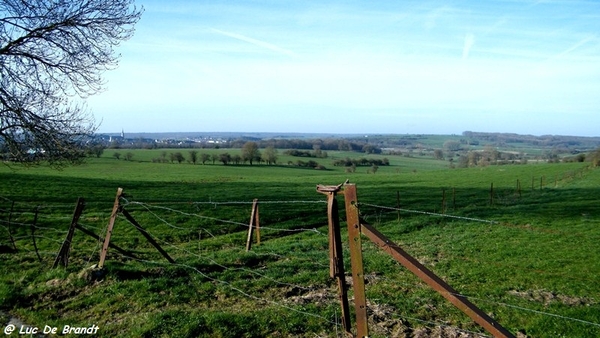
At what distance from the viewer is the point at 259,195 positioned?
117 feet

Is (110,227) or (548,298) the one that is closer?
(548,298)

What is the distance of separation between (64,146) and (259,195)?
1893 cm

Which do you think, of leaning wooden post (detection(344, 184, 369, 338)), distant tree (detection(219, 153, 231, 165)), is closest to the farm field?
leaning wooden post (detection(344, 184, 369, 338))

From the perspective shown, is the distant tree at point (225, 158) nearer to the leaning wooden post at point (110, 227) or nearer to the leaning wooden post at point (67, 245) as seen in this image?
the leaning wooden post at point (67, 245)

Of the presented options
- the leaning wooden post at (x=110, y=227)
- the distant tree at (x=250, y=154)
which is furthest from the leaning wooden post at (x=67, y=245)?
the distant tree at (x=250, y=154)

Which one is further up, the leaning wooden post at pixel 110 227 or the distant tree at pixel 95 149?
the distant tree at pixel 95 149

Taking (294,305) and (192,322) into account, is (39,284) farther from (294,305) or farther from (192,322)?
(294,305)

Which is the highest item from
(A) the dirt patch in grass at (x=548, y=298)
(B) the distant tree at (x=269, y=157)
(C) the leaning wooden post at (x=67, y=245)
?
(C) the leaning wooden post at (x=67, y=245)

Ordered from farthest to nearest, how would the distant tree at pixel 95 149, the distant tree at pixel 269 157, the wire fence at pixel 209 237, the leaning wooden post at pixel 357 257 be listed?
the distant tree at pixel 269 157
the distant tree at pixel 95 149
the wire fence at pixel 209 237
the leaning wooden post at pixel 357 257

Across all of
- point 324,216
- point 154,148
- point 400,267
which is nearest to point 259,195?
point 324,216

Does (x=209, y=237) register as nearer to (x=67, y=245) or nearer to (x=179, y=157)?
(x=67, y=245)

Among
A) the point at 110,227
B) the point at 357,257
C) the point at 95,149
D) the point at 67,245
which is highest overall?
the point at 95,149

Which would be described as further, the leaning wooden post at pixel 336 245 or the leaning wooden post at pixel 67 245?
the leaning wooden post at pixel 67 245

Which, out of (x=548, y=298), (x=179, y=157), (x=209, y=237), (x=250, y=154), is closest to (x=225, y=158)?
(x=250, y=154)
